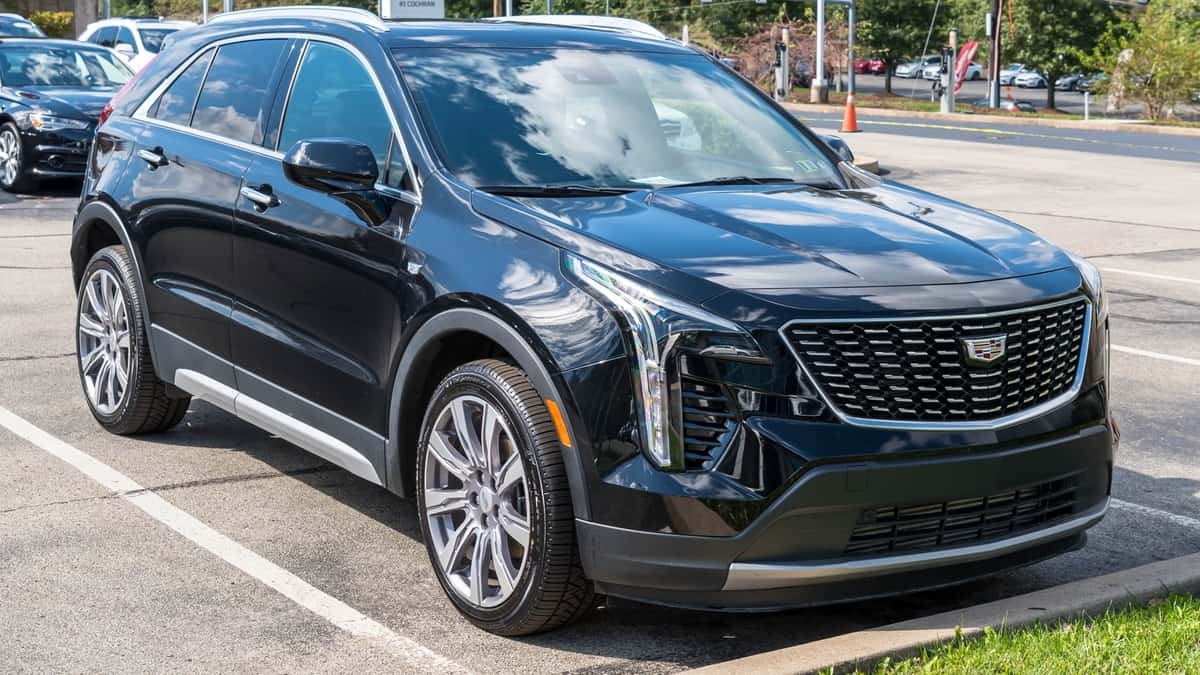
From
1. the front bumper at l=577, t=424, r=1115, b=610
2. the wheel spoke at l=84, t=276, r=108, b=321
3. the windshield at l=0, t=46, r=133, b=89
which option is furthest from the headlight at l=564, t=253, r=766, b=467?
the windshield at l=0, t=46, r=133, b=89

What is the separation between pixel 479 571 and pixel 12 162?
1514 cm

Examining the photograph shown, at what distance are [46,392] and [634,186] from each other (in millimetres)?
4092

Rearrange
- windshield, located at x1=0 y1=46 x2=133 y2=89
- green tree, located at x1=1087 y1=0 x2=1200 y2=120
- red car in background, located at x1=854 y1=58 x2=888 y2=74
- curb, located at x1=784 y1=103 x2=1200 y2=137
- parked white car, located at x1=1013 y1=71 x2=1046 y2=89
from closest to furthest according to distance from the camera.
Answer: windshield, located at x1=0 y1=46 x2=133 y2=89 → curb, located at x1=784 y1=103 x2=1200 y2=137 → green tree, located at x1=1087 y1=0 x2=1200 y2=120 → parked white car, located at x1=1013 y1=71 x2=1046 y2=89 → red car in background, located at x1=854 y1=58 x2=888 y2=74

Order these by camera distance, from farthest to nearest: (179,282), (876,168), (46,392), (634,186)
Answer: (876,168) < (46,392) < (179,282) < (634,186)

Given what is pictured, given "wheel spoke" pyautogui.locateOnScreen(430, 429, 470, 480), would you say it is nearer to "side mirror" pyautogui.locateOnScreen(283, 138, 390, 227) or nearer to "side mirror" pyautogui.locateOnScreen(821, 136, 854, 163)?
"side mirror" pyautogui.locateOnScreen(283, 138, 390, 227)

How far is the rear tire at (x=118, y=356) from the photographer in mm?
6773

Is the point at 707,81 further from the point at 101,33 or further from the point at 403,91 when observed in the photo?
the point at 101,33

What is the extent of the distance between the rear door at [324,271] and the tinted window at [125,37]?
25111 mm

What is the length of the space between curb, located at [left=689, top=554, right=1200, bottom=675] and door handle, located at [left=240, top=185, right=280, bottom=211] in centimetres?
247

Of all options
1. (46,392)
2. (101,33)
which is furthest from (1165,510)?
(101,33)

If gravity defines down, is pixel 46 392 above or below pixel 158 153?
below

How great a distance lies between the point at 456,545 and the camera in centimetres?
480

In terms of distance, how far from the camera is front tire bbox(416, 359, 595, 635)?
14.3ft

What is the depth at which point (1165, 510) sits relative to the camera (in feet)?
20.0
